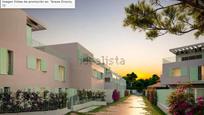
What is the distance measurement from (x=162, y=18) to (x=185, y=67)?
37728 mm

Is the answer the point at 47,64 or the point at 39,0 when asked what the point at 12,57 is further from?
the point at 39,0

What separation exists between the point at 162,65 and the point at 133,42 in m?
25.3

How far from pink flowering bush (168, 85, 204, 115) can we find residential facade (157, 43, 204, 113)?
93.6ft

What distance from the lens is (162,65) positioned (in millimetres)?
53719

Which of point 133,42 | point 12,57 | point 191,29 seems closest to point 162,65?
point 133,42

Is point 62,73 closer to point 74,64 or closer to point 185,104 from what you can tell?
point 74,64

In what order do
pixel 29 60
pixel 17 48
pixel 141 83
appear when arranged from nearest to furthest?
1. pixel 17 48
2. pixel 29 60
3. pixel 141 83

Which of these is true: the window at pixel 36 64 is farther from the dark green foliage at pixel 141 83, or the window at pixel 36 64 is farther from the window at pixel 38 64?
the dark green foliage at pixel 141 83

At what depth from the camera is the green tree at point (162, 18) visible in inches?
481

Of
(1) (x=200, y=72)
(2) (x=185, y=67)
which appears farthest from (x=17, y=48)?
(2) (x=185, y=67)

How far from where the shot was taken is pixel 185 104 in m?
14.8

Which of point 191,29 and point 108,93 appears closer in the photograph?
point 191,29

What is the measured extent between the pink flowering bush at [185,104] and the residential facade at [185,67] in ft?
93.6

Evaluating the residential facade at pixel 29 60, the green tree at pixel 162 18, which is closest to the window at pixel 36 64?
the residential facade at pixel 29 60
